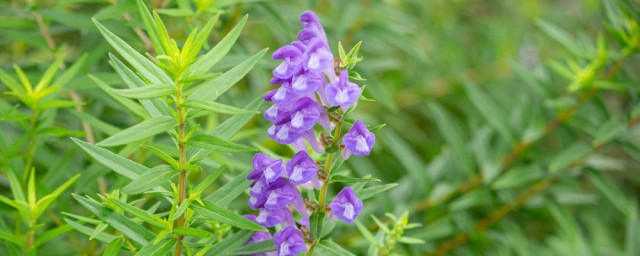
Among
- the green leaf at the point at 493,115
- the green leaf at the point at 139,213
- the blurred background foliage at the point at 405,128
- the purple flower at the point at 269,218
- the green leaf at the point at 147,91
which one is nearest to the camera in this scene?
the green leaf at the point at 147,91

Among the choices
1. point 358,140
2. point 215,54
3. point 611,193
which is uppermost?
point 215,54

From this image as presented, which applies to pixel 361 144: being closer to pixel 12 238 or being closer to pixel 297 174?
pixel 297 174

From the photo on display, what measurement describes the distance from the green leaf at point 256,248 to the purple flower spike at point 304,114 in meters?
0.26

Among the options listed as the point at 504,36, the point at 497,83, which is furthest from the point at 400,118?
the point at 504,36

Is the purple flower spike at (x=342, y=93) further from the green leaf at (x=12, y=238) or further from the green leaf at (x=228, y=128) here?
the green leaf at (x=12, y=238)

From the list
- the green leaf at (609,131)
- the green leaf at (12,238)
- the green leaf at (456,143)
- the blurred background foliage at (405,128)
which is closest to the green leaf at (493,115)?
the blurred background foliage at (405,128)

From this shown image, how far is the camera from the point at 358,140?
1.14 m

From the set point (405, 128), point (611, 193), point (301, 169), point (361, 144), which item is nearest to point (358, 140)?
point (361, 144)

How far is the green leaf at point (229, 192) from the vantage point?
48.6 inches

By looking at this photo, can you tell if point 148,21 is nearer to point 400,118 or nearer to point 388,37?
point 388,37

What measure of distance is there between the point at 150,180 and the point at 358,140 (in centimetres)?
37

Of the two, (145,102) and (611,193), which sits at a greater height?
(145,102)

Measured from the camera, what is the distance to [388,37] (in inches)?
93.6

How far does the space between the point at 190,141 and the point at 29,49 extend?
1.77 m
